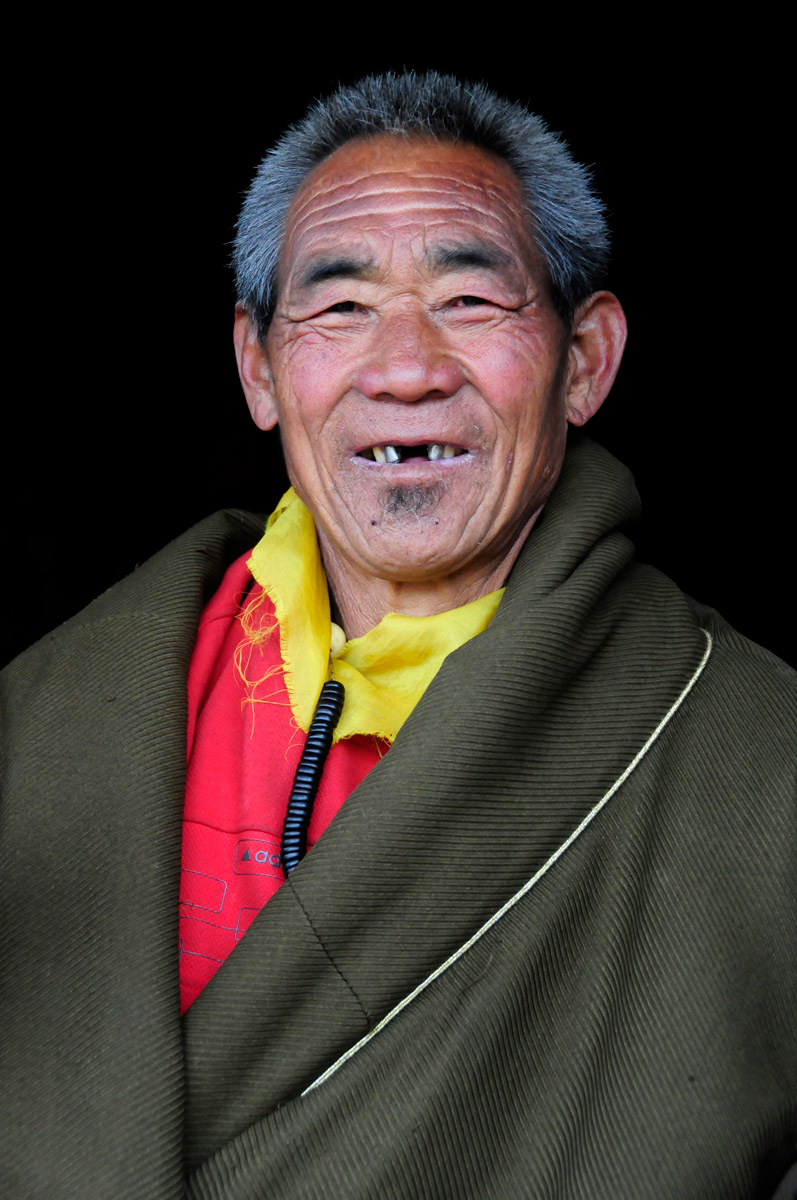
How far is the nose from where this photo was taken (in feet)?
6.48

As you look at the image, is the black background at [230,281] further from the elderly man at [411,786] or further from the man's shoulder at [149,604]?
the man's shoulder at [149,604]

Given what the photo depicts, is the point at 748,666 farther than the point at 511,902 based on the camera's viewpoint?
Yes

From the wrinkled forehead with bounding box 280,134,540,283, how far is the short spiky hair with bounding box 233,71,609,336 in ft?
0.09

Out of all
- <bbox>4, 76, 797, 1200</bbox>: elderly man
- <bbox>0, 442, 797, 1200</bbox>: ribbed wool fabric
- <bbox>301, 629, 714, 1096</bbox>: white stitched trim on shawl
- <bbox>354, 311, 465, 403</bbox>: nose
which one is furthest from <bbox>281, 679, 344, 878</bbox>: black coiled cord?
<bbox>354, 311, 465, 403</bbox>: nose

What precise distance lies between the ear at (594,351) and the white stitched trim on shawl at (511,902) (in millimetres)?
636

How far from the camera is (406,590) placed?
7.06 ft

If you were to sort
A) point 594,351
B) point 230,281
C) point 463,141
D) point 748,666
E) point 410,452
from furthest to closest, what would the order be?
point 230,281 < point 594,351 < point 463,141 < point 410,452 < point 748,666

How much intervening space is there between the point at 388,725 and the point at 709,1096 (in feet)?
2.44

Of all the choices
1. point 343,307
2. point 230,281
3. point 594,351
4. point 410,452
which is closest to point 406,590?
point 410,452

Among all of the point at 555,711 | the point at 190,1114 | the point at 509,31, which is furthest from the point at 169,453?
the point at 190,1114

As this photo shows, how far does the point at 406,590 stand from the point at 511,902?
657mm

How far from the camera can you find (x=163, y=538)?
376 cm

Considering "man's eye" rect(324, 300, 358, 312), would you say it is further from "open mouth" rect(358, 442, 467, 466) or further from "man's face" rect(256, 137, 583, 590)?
"open mouth" rect(358, 442, 467, 466)

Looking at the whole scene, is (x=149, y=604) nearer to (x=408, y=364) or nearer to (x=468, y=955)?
(x=408, y=364)
